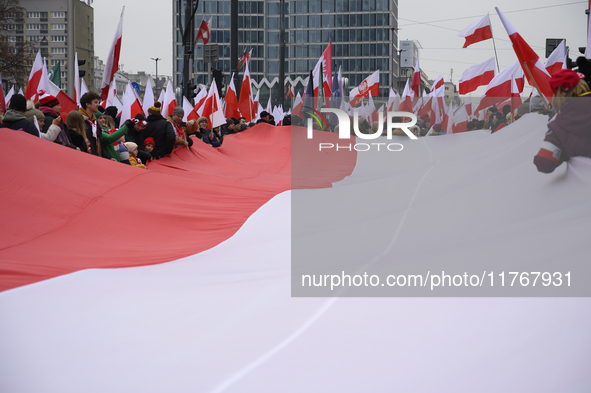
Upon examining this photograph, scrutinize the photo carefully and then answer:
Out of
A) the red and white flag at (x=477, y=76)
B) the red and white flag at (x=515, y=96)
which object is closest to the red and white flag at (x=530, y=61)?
the red and white flag at (x=515, y=96)

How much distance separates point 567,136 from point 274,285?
95.4 inches

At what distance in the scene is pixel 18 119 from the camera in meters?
8.14

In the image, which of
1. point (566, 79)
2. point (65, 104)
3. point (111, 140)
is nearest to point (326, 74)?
point (65, 104)

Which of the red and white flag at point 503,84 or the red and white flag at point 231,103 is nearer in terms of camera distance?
the red and white flag at point 503,84

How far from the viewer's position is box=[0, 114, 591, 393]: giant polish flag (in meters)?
3.06

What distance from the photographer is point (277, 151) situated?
15633mm

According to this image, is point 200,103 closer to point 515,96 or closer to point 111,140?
point 515,96

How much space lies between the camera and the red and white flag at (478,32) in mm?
15281

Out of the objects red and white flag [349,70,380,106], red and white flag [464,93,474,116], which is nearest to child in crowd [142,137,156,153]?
red and white flag [464,93,474,116]

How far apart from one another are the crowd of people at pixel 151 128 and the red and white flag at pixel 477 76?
2216mm

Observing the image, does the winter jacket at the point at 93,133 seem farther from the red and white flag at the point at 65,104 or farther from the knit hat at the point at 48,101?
the red and white flag at the point at 65,104

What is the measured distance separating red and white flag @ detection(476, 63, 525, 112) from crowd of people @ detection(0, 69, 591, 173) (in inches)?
16.6

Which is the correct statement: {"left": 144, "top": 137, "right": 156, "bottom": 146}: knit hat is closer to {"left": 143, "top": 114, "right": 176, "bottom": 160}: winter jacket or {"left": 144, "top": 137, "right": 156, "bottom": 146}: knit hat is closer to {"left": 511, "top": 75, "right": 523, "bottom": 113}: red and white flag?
{"left": 143, "top": 114, "right": 176, "bottom": 160}: winter jacket

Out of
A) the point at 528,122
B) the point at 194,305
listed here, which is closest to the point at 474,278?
the point at 194,305
